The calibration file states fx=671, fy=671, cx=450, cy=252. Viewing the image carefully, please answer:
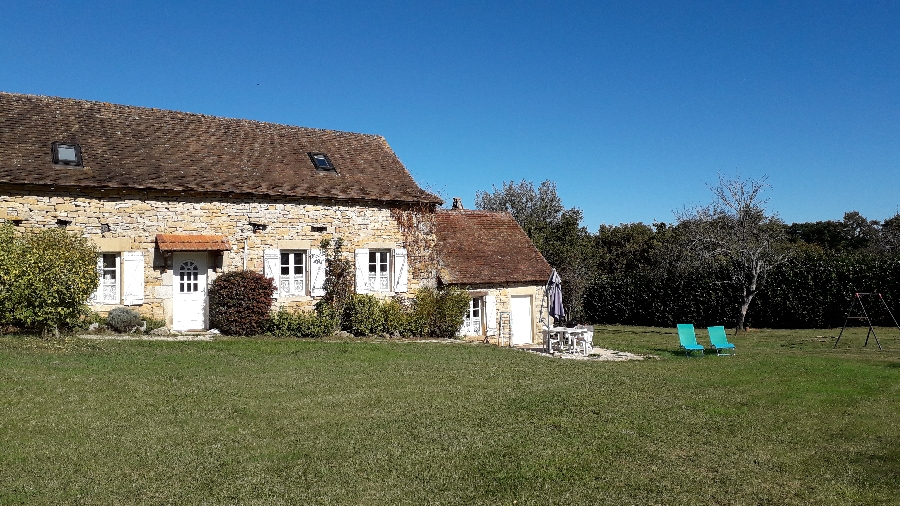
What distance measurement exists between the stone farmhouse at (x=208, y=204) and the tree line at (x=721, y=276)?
931cm

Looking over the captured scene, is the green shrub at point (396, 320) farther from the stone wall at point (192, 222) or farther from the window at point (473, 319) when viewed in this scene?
the window at point (473, 319)

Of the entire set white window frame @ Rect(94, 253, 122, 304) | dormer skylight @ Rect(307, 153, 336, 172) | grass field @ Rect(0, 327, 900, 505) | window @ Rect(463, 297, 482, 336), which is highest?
dormer skylight @ Rect(307, 153, 336, 172)

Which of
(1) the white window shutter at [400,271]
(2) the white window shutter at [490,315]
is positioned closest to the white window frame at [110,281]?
(1) the white window shutter at [400,271]

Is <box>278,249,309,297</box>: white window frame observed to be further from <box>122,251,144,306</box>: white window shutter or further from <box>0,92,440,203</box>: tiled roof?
<box>122,251,144,306</box>: white window shutter

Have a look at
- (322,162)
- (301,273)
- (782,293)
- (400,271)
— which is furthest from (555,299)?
(782,293)

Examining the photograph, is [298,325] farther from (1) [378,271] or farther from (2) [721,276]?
(2) [721,276]

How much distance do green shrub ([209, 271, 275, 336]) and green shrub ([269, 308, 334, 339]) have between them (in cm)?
39

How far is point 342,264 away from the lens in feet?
59.3

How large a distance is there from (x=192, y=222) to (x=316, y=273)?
3371mm

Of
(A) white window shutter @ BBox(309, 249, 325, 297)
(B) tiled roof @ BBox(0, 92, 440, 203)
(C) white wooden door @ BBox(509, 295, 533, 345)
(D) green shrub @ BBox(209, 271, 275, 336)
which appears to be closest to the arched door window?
(D) green shrub @ BBox(209, 271, 275, 336)

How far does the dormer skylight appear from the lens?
19281 mm

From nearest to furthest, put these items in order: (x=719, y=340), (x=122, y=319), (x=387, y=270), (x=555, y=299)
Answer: (x=122, y=319) < (x=719, y=340) < (x=555, y=299) < (x=387, y=270)

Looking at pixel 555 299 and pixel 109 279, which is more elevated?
pixel 109 279

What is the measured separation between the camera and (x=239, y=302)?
16.5 m
